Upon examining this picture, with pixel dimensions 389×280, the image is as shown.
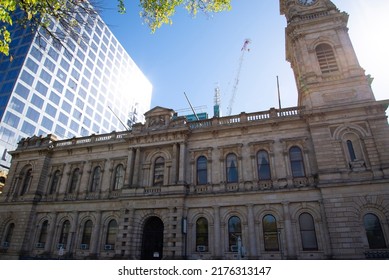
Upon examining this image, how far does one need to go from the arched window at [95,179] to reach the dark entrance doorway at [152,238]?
24.7 feet

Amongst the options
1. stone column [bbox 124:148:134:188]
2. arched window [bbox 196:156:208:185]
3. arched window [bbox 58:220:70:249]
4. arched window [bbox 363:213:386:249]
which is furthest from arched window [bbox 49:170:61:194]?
arched window [bbox 363:213:386:249]

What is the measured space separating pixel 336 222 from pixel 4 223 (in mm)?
32196

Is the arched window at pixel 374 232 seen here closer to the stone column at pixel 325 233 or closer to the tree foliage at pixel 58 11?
the stone column at pixel 325 233

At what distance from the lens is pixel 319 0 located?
26.8 meters

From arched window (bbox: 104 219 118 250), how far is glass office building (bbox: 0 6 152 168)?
16633 millimetres

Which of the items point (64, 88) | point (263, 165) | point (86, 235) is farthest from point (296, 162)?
point (64, 88)

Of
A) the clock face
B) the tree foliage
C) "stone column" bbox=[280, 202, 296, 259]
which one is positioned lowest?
"stone column" bbox=[280, 202, 296, 259]

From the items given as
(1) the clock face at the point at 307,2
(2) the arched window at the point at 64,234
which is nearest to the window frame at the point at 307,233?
(2) the arched window at the point at 64,234

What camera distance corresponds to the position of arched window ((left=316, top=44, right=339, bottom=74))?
23.1 m

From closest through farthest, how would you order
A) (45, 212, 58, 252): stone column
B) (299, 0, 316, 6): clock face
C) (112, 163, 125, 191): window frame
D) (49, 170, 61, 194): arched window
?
(45, 212, 58, 252): stone column, (112, 163, 125, 191): window frame, (299, 0, 316, 6): clock face, (49, 170, 61, 194): arched window

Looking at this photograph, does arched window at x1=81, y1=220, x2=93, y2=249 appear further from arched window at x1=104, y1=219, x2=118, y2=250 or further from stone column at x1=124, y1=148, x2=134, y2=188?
stone column at x1=124, y1=148, x2=134, y2=188

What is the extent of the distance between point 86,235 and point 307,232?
1987 cm

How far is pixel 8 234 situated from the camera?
1051 inches

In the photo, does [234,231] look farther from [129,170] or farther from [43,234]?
[43,234]
